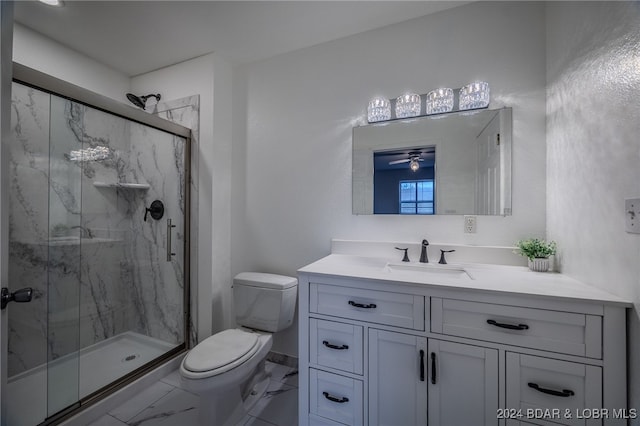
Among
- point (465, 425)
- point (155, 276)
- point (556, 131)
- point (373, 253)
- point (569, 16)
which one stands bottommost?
point (465, 425)

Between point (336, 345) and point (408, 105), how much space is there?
149cm

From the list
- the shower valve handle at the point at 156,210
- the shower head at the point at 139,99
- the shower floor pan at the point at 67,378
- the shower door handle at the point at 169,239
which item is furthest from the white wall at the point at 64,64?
the shower floor pan at the point at 67,378

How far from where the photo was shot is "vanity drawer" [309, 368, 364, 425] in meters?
1.22

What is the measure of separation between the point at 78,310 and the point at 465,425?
2435 mm

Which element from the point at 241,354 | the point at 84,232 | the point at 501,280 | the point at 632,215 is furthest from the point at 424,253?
the point at 84,232

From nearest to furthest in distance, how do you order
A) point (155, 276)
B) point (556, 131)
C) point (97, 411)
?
point (556, 131)
point (97, 411)
point (155, 276)

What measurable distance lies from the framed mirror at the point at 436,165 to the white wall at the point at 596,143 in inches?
9.6

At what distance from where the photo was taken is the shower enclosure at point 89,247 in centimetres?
154

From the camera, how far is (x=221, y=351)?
1437 millimetres

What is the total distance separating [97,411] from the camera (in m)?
1.51

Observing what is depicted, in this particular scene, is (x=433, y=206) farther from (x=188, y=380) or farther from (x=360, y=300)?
(x=188, y=380)

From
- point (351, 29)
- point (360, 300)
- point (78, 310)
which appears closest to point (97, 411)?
point (78, 310)

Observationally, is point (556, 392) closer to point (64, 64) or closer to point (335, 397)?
point (335, 397)

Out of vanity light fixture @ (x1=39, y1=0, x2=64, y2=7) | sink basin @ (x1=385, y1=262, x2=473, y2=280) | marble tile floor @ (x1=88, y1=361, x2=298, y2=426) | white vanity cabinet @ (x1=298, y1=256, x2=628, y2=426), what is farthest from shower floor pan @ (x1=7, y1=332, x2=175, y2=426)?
vanity light fixture @ (x1=39, y1=0, x2=64, y2=7)
